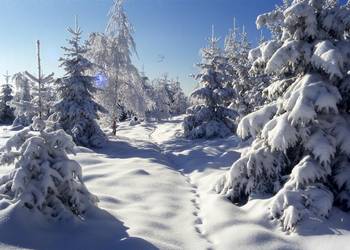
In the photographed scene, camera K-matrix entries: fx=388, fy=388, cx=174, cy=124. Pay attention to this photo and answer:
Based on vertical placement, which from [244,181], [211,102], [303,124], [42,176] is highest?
[211,102]

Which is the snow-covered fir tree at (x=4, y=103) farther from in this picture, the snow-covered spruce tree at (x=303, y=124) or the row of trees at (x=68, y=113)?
the snow-covered spruce tree at (x=303, y=124)

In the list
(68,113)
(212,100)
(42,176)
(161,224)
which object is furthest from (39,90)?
(212,100)

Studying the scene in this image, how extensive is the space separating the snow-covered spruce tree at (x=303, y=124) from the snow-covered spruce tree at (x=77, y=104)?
42.4ft

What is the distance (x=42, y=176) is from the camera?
7.25 m

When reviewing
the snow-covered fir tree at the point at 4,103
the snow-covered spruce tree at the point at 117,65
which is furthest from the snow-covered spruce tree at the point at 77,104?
the snow-covered fir tree at the point at 4,103

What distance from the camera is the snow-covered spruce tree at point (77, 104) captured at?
21688mm

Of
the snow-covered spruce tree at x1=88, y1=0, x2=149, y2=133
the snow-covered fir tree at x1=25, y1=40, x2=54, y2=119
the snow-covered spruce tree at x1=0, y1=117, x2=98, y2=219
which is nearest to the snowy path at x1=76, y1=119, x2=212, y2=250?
the snow-covered spruce tree at x1=0, y1=117, x2=98, y2=219

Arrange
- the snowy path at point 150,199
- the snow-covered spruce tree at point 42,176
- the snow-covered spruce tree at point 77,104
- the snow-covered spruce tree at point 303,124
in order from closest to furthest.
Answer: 1. the snow-covered spruce tree at point 42,176
2. the snowy path at point 150,199
3. the snow-covered spruce tree at point 303,124
4. the snow-covered spruce tree at point 77,104

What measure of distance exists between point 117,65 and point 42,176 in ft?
70.2

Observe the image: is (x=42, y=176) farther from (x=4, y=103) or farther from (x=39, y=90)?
(x=4, y=103)

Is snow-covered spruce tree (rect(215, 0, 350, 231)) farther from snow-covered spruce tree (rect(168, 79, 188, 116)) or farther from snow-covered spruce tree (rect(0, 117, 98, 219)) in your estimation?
snow-covered spruce tree (rect(168, 79, 188, 116))

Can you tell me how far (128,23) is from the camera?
94.2ft

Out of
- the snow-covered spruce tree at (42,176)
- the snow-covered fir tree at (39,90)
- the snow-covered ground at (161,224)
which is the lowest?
the snow-covered ground at (161,224)

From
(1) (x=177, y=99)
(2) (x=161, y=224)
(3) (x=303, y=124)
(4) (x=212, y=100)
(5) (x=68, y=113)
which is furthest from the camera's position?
(1) (x=177, y=99)
